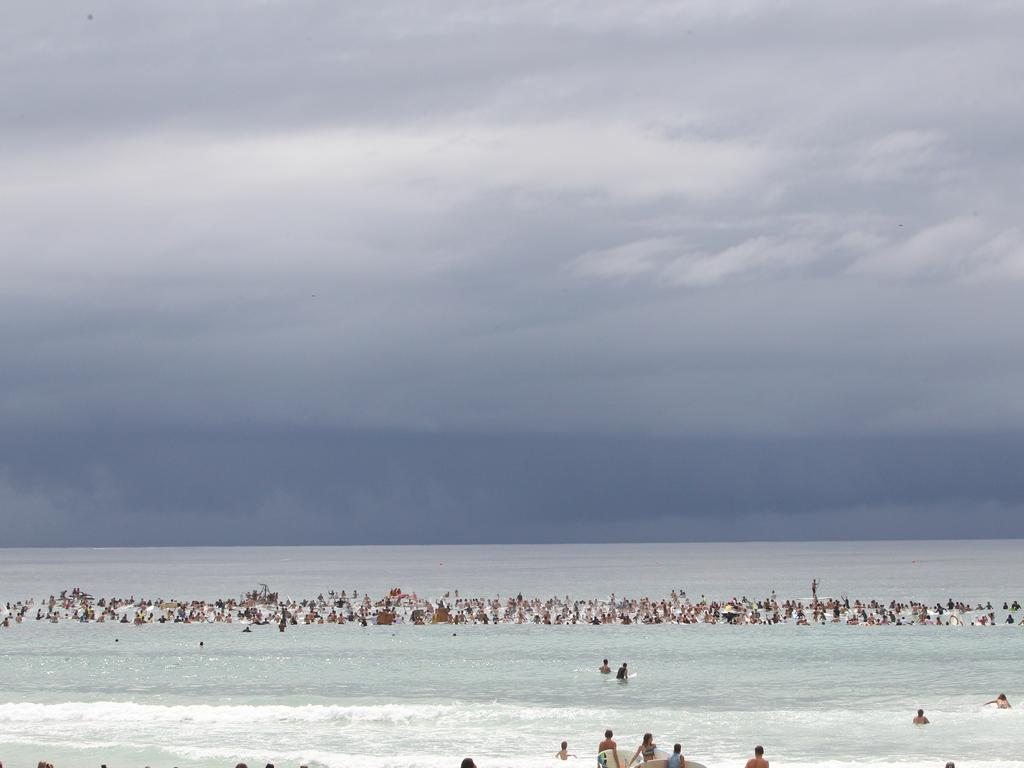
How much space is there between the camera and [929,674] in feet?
159

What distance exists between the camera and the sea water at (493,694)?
34.2 meters

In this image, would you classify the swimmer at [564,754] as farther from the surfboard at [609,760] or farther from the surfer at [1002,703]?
the surfer at [1002,703]

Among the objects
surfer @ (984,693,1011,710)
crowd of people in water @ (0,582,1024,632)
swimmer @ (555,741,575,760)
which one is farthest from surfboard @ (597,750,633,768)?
crowd of people in water @ (0,582,1024,632)

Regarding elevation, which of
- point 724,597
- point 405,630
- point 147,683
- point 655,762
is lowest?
point 655,762

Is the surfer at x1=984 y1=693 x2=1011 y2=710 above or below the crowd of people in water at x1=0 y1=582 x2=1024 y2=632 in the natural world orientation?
below

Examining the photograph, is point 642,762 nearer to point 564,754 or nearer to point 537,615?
point 564,754

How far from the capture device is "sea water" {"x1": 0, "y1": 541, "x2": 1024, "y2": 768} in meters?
34.2

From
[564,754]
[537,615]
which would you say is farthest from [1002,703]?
[537,615]

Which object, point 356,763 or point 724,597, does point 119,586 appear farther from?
point 356,763

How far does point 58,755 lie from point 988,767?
23.1 meters

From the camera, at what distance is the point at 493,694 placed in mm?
44438

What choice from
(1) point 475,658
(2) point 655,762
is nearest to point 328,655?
(1) point 475,658

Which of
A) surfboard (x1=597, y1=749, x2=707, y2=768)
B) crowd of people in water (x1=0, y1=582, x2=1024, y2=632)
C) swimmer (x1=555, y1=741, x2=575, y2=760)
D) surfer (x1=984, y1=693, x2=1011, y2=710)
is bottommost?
surfboard (x1=597, y1=749, x2=707, y2=768)

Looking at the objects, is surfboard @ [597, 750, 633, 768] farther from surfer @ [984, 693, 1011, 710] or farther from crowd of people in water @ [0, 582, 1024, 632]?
crowd of people in water @ [0, 582, 1024, 632]
